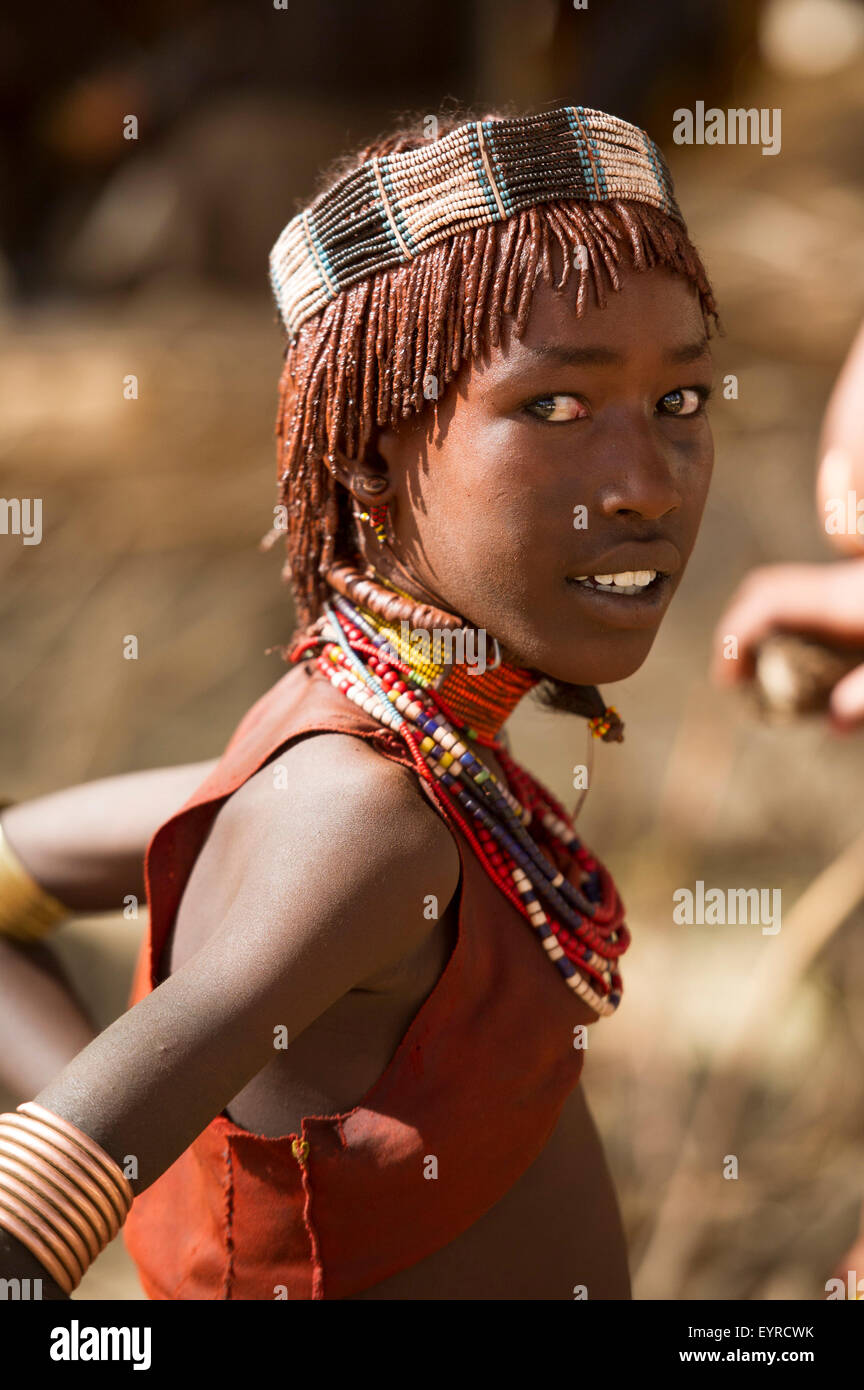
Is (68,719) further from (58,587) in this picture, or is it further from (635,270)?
(635,270)

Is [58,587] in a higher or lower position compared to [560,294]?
higher

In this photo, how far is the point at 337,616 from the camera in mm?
1144

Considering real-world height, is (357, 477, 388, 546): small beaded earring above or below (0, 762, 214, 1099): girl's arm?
above

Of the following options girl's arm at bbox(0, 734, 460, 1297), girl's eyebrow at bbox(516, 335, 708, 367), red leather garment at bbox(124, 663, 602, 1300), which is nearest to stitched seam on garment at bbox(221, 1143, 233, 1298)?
red leather garment at bbox(124, 663, 602, 1300)

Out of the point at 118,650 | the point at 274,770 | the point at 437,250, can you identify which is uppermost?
the point at 118,650

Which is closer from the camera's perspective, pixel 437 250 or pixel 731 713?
pixel 437 250

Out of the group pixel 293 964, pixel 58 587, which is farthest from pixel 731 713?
pixel 293 964

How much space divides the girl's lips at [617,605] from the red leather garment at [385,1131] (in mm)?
186

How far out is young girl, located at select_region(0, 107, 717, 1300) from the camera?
0.98 metres

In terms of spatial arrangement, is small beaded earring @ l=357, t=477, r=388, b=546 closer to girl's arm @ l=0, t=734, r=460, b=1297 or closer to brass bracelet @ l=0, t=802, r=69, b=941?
girl's arm @ l=0, t=734, r=460, b=1297

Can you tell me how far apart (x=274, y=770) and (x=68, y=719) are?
7.57 ft

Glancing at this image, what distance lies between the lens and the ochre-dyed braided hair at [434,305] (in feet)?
3.25

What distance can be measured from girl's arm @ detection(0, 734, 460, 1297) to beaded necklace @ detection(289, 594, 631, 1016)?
50mm
